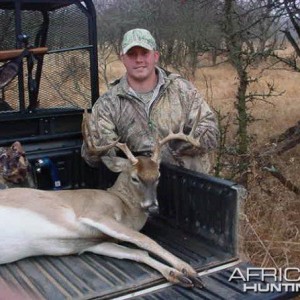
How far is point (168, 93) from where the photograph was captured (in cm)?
446

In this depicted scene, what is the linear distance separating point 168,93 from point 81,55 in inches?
32.3

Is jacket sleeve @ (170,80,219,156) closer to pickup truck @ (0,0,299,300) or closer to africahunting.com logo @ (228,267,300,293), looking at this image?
pickup truck @ (0,0,299,300)

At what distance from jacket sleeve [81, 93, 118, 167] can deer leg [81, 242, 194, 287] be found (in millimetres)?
790

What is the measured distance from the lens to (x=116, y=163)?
406 cm

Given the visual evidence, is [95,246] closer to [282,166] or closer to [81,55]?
[81,55]

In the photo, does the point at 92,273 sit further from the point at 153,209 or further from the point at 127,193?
the point at 127,193

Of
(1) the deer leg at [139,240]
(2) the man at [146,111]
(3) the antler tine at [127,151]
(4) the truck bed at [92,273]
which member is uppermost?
(2) the man at [146,111]

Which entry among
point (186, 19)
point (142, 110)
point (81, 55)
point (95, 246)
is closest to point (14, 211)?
point (95, 246)

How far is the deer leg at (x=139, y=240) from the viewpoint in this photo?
3.05m

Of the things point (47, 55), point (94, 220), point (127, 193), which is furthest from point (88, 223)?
point (47, 55)

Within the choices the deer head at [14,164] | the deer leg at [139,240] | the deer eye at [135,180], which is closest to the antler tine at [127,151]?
the deer eye at [135,180]

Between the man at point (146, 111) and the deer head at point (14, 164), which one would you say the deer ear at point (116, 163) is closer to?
the man at point (146, 111)

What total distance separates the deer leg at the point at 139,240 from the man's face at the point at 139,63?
1322mm

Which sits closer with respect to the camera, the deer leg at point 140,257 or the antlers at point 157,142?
the deer leg at point 140,257
